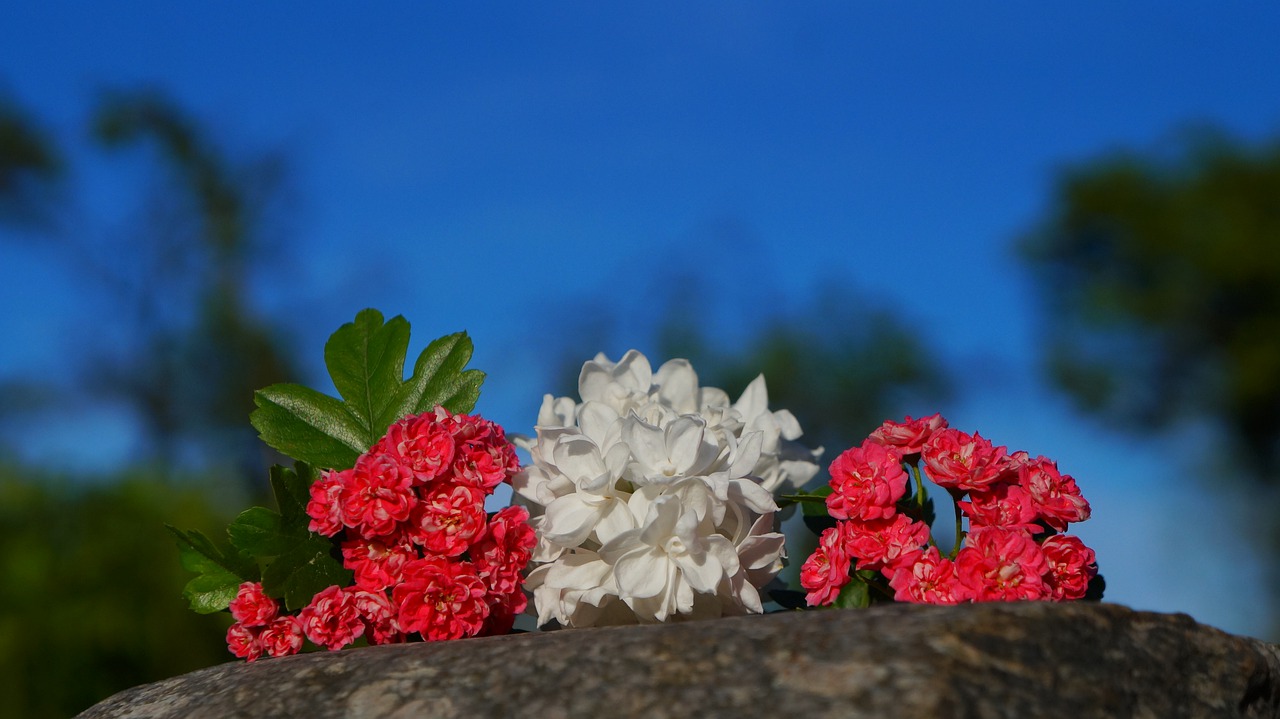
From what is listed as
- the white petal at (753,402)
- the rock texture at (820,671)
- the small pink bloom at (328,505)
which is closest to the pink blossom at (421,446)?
the small pink bloom at (328,505)

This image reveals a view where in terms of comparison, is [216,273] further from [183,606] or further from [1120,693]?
[1120,693]

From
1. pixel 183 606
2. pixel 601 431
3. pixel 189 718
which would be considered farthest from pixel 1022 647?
pixel 183 606

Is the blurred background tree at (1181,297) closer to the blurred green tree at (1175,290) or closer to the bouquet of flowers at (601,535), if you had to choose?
the blurred green tree at (1175,290)

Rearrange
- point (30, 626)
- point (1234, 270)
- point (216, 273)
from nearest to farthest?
point (30, 626) → point (1234, 270) → point (216, 273)

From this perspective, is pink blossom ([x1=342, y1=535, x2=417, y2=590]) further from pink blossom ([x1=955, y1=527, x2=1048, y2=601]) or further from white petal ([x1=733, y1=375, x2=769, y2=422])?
pink blossom ([x1=955, y1=527, x2=1048, y2=601])

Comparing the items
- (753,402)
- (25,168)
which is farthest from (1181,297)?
(25,168)

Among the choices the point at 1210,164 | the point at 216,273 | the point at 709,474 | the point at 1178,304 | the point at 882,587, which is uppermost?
the point at 216,273
